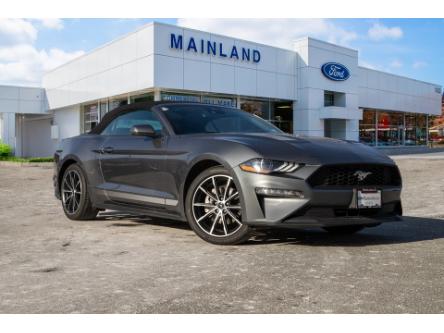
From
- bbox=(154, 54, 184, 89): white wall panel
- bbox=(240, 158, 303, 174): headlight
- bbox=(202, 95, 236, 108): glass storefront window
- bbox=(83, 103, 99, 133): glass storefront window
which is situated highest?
bbox=(154, 54, 184, 89): white wall panel

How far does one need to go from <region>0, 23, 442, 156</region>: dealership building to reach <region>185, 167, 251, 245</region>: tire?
20.3 meters

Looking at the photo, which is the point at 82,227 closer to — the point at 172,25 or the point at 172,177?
the point at 172,177

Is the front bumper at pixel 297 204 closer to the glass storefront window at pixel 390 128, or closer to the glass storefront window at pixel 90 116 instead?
the glass storefront window at pixel 90 116

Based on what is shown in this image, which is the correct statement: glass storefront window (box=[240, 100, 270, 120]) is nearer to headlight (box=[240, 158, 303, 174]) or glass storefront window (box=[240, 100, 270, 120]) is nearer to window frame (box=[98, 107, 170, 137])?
window frame (box=[98, 107, 170, 137])

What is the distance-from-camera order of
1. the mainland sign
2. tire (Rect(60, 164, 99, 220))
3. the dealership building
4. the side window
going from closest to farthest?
the side window < tire (Rect(60, 164, 99, 220)) < the mainland sign < the dealership building

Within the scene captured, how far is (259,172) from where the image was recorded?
15.1 feet

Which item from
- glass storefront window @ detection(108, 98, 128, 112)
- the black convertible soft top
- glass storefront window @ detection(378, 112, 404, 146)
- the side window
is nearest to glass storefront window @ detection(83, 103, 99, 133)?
glass storefront window @ detection(108, 98, 128, 112)

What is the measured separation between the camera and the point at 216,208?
193 inches

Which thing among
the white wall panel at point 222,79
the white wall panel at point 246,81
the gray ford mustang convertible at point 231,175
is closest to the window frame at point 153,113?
the gray ford mustang convertible at point 231,175

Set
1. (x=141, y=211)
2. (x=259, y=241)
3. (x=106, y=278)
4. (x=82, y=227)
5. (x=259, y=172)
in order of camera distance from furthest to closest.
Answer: (x=82, y=227) → (x=141, y=211) → (x=259, y=241) → (x=259, y=172) → (x=106, y=278)

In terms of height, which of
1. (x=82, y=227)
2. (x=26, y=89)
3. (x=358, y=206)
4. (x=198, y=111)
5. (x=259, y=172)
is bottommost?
(x=82, y=227)

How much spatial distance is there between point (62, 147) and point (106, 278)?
3.93 metres

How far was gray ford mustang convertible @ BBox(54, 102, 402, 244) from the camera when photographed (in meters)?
4.55
